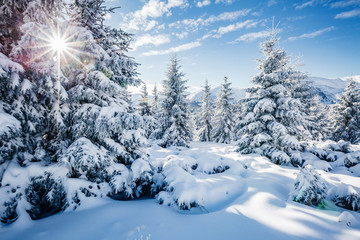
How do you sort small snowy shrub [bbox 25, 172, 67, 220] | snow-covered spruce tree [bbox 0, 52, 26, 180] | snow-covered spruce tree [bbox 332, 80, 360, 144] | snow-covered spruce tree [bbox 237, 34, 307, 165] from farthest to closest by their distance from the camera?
snow-covered spruce tree [bbox 332, 80, 360, 144] → snow-covered spruce tree [bbox 237, 34, 307, 165] → small snowy shrub [bbox 25, 172, 67, 220] → snow-covered spruce tree [bbox 0, 52, 26, 180]

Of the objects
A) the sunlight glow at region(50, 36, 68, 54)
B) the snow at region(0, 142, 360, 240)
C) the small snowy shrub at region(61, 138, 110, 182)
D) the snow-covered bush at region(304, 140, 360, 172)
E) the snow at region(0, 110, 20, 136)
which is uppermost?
the sunlight glow at region(50, 36, 68, 54)

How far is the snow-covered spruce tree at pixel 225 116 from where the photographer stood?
25953mm

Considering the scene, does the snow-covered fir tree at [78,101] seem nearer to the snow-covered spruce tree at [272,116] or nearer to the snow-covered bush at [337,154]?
the snow-covered spruce tree at [272,116]

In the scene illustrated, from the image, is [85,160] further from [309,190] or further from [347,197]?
[347,197]

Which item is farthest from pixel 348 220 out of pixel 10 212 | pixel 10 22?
pixel 10 22

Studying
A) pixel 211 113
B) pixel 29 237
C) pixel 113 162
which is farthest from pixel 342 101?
pixel 29 237

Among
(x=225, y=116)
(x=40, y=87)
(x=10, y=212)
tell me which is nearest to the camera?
(x=10, y=212)

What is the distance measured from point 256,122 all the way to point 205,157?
5114mm

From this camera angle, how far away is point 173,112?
60.3 ft

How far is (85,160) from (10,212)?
2.18 m

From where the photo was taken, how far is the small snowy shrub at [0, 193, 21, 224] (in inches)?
165

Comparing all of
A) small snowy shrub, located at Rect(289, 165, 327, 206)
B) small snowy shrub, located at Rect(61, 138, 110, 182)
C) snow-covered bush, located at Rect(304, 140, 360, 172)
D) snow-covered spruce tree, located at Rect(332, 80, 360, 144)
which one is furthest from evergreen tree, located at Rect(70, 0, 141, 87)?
snow-covered spruce tree, located at Rect(332, 80, 360, 144)

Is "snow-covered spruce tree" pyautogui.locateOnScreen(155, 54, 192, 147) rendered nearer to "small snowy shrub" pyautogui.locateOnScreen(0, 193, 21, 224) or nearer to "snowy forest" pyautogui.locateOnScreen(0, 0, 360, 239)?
"snowy forest" pyautogui.locateOnScreen(0, 0, 360, 239)

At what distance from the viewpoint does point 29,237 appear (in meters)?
3.84
